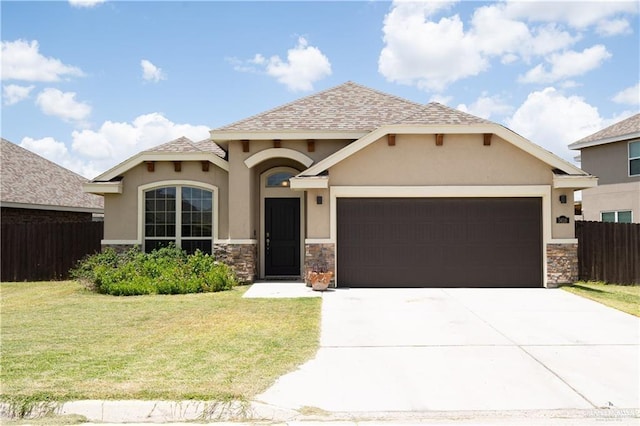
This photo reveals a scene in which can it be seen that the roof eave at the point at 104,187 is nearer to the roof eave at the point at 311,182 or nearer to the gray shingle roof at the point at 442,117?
the roof eave at the point at 311,182

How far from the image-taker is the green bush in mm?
12375

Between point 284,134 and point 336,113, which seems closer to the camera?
point 284,134

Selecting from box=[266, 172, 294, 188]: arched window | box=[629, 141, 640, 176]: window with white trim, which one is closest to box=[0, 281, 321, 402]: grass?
box=[266, 172, 294, 188]: arched window

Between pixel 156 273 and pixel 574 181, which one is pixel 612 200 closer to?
pixel 574 181

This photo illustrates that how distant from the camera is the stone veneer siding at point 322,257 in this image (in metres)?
12.7

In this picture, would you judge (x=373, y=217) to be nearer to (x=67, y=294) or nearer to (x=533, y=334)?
(x=533, y=334)

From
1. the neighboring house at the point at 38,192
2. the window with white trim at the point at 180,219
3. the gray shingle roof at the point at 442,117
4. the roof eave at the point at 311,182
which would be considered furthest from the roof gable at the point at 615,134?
the neighboring house at the point at 38,192

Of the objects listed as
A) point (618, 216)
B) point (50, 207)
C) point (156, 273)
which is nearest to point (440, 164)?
point (156, 273)

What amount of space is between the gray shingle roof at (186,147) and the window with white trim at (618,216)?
1518 cm

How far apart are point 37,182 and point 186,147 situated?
9447 mm

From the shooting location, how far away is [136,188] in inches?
576

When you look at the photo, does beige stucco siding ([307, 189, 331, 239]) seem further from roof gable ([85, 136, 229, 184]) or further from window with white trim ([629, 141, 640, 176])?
window with white trim ([629, 141, 640, 176])

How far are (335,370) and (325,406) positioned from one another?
1.06 metres

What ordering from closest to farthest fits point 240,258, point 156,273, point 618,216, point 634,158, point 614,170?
1. point 156,273
2. point 240,258
3. point 634,158
4. point 618,216
5. point 614,170
